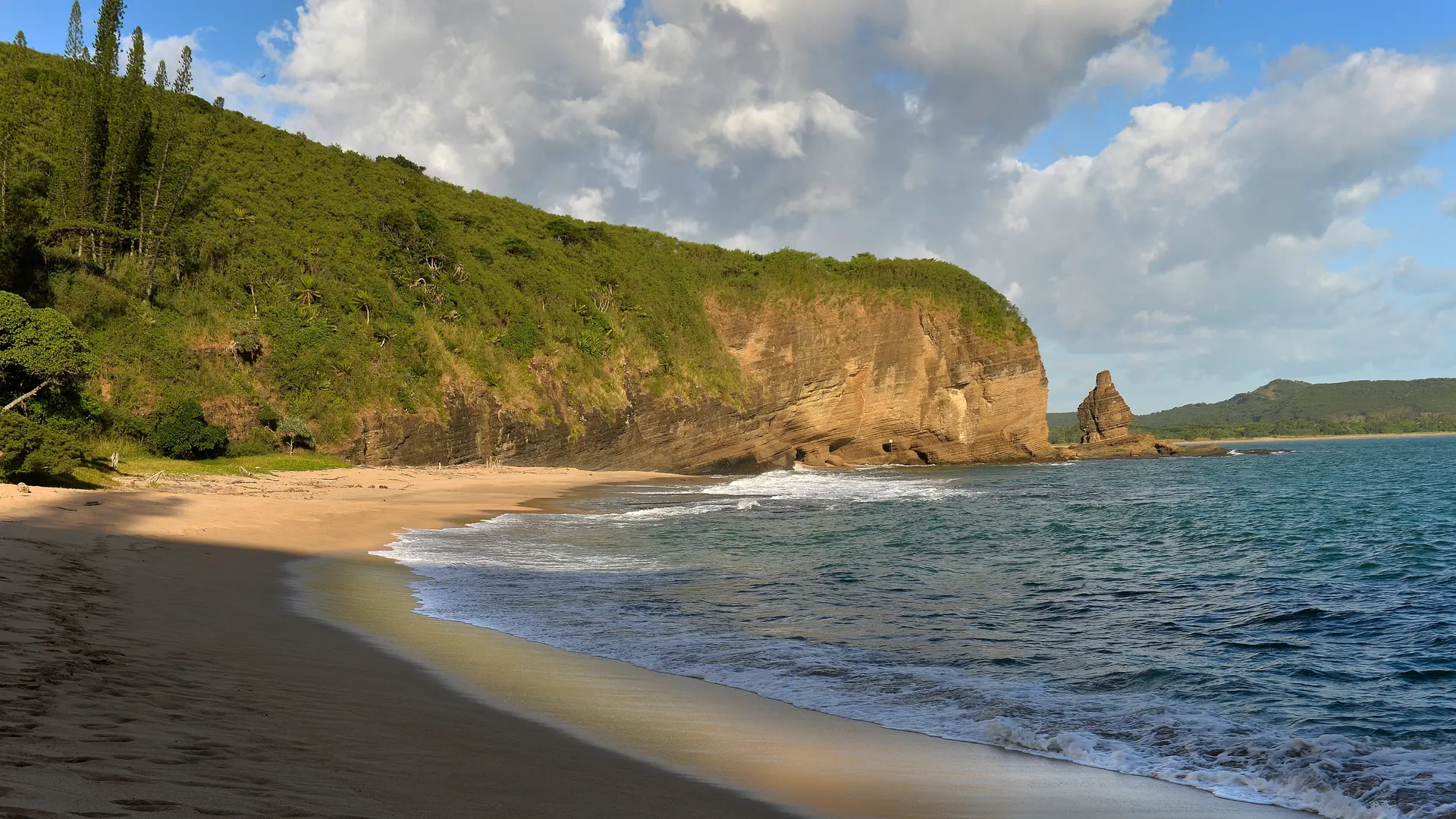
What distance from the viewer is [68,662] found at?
17.6 ft

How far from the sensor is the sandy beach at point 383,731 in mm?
3758

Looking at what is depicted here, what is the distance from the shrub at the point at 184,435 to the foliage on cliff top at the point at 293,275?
49.8 inches

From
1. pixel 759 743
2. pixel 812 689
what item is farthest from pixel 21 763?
pixel 812 689

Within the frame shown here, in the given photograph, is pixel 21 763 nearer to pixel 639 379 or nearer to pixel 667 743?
pixel 667 743

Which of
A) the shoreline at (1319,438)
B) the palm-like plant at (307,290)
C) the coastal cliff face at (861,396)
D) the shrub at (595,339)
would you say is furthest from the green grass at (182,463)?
the shoreline at (1319,438)

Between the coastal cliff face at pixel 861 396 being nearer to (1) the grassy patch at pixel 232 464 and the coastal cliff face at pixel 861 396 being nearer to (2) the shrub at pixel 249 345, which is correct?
(1) the grassy patch at pixel 232 464

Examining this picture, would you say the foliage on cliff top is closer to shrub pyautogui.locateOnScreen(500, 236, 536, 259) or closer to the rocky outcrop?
shrub pyautogui.locateOnScreen(500, 236, 536, 259)

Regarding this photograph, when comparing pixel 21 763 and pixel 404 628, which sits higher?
pixel 21 763

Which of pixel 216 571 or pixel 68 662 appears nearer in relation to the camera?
pixel 68 662

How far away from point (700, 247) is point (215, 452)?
167 feet

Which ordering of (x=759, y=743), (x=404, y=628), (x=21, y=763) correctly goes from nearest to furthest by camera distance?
1. (x=21, y=763)
2. (x=759, y=743)
3. (x=404, y=628)

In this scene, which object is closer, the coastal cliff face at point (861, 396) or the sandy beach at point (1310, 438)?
the coastal cliff face at point (861, 396)

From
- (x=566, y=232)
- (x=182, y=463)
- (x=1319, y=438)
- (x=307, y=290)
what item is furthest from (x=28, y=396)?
(x=1319, y=438)

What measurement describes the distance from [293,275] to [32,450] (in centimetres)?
2724
